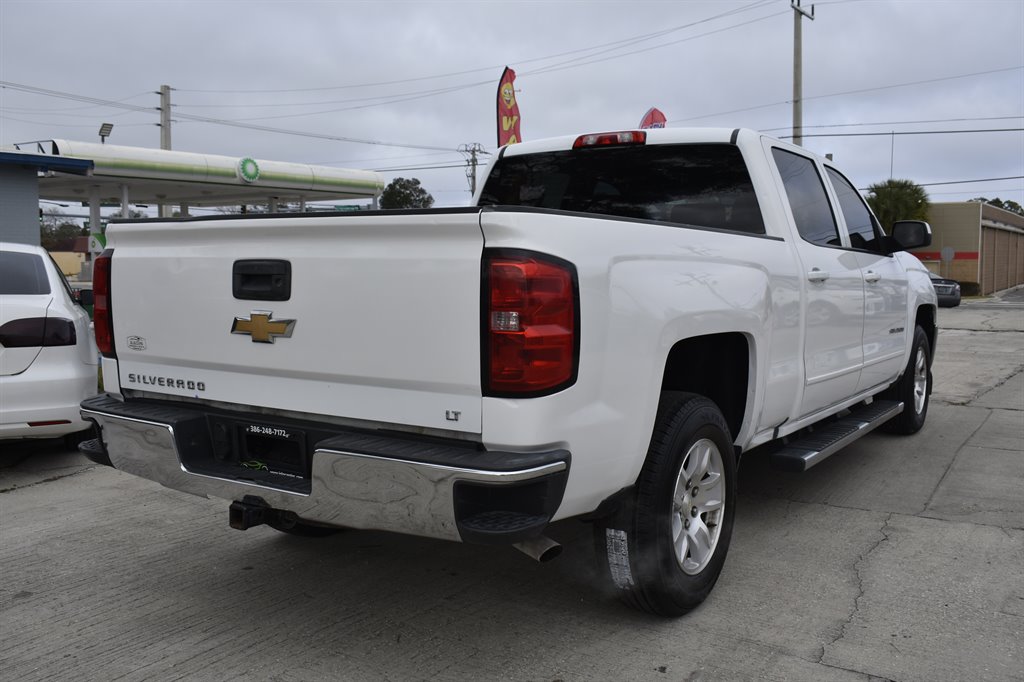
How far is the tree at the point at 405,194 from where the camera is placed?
47.6m

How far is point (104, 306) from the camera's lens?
378 cm

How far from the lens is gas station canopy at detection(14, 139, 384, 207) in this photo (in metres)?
21.9

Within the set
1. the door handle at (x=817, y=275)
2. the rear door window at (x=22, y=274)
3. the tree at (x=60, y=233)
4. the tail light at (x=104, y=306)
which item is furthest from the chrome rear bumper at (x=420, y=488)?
the tree at (x=60, y=233)

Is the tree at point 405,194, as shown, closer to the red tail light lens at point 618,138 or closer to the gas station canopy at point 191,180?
the gas station canopy at point 191,180

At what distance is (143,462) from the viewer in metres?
3.48

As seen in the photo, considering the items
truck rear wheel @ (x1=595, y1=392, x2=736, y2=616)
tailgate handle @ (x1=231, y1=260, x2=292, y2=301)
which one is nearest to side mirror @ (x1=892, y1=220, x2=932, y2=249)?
truck rear wheel @ (x1=595, y1=392, x2=736, y2=616)

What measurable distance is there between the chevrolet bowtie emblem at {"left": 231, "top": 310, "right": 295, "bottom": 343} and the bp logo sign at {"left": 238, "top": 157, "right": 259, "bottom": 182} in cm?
2303

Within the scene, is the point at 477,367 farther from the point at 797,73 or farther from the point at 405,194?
the point at 405,194

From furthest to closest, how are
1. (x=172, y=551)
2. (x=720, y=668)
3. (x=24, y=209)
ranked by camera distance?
(x=24, y=209) → (x=172, y=551) → (x=720, y=668)

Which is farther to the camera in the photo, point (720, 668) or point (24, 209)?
point (24, 209)

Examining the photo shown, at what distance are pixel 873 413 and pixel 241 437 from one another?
4.30m

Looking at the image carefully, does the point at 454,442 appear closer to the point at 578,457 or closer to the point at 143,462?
the point at 578,457

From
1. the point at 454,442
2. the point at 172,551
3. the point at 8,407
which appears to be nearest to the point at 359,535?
the point at 172,551

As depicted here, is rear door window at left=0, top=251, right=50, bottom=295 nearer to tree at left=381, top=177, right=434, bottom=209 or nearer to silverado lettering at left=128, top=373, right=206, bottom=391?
silverado lettering at left=128, top=373, right=206, bottom=391
